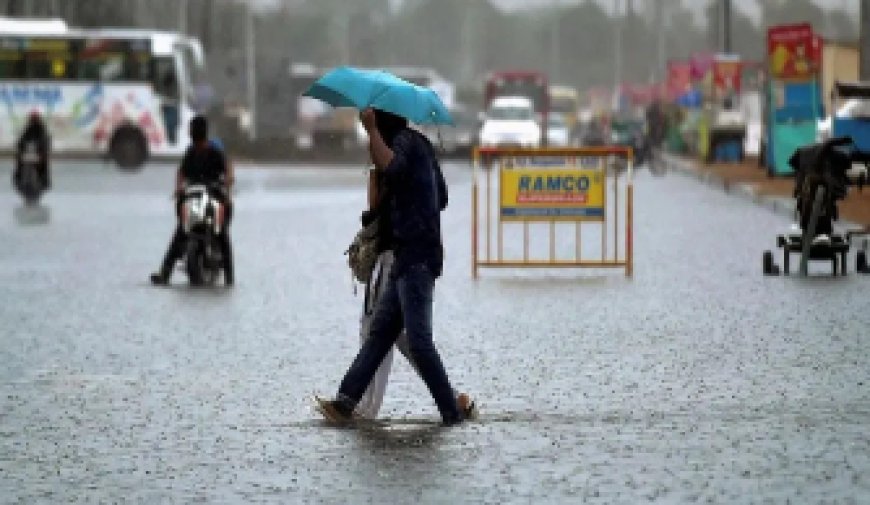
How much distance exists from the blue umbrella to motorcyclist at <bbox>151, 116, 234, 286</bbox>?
985 centimetres

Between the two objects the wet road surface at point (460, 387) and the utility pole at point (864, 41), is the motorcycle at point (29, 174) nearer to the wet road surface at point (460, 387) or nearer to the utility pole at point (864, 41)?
the utility pole at point (864, 41)

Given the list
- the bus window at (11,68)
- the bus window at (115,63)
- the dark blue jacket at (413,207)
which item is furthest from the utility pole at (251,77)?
the dark blue jacket at (413,207)

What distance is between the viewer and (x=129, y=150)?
5972cm

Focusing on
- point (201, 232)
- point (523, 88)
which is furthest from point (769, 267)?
point (523, 88)

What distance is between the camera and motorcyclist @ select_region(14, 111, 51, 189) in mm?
39125

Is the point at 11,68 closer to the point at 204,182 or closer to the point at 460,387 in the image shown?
the point at 204,182

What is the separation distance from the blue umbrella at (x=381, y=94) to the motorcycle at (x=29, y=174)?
27.8m

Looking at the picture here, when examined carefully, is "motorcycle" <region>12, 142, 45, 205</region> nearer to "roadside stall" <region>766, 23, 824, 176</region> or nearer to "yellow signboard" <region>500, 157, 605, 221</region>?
"roadside stall" <region>766, 23, 824, 176</region>

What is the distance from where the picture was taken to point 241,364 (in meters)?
A: 14.1

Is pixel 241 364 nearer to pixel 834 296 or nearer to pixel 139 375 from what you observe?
pixel 139 375

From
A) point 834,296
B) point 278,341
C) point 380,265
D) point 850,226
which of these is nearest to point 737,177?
point 850,226

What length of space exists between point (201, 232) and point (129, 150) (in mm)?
39043

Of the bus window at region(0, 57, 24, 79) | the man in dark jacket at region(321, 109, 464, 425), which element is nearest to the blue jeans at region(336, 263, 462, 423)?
the man in dark jacket at region(321, 109, 464, 425)

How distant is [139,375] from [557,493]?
480 centimetres
